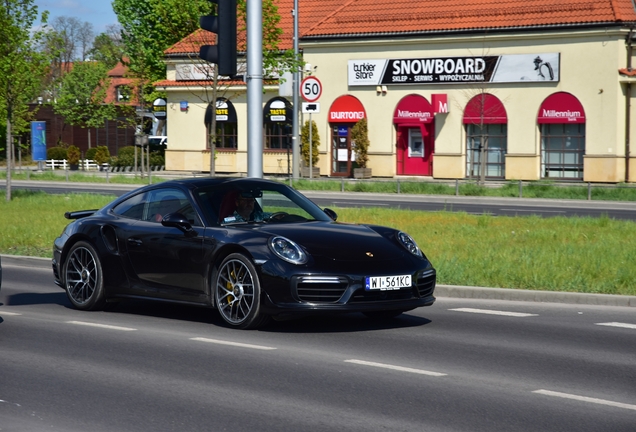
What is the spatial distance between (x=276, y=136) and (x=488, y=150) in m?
11.3

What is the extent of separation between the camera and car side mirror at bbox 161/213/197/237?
32.4 feet

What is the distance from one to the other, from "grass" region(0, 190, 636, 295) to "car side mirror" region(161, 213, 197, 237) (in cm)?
398

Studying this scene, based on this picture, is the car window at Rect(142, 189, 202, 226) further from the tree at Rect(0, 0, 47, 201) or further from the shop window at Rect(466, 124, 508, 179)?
the shop window at Rect(466, 124, 508, 179)

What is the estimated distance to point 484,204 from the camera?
3209 centimetres

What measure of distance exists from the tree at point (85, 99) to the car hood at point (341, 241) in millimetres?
69291

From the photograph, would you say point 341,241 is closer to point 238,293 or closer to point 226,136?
point 238,293

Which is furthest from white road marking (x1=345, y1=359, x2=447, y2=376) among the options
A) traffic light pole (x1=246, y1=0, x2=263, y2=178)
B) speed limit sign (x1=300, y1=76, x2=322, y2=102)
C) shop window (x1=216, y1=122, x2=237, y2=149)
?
shop window (x1=216, y1=122, x2=237, y2=149)

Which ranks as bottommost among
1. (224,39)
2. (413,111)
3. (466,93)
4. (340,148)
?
(340,148)

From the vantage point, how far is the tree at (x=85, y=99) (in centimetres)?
8275

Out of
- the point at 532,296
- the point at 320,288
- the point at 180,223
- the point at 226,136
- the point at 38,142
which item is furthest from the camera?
the point at 38,142

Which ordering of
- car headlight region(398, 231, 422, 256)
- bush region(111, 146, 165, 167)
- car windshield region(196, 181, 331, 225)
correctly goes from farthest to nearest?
bush region(111, 146, 165, 167) → car windshield region(196, 181, 331, 225) → car headlight region(398, 231, 422, 256)

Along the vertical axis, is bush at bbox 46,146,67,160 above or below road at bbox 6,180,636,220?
above

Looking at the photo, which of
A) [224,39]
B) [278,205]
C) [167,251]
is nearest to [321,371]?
[167,251]

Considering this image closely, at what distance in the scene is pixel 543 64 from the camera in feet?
148
